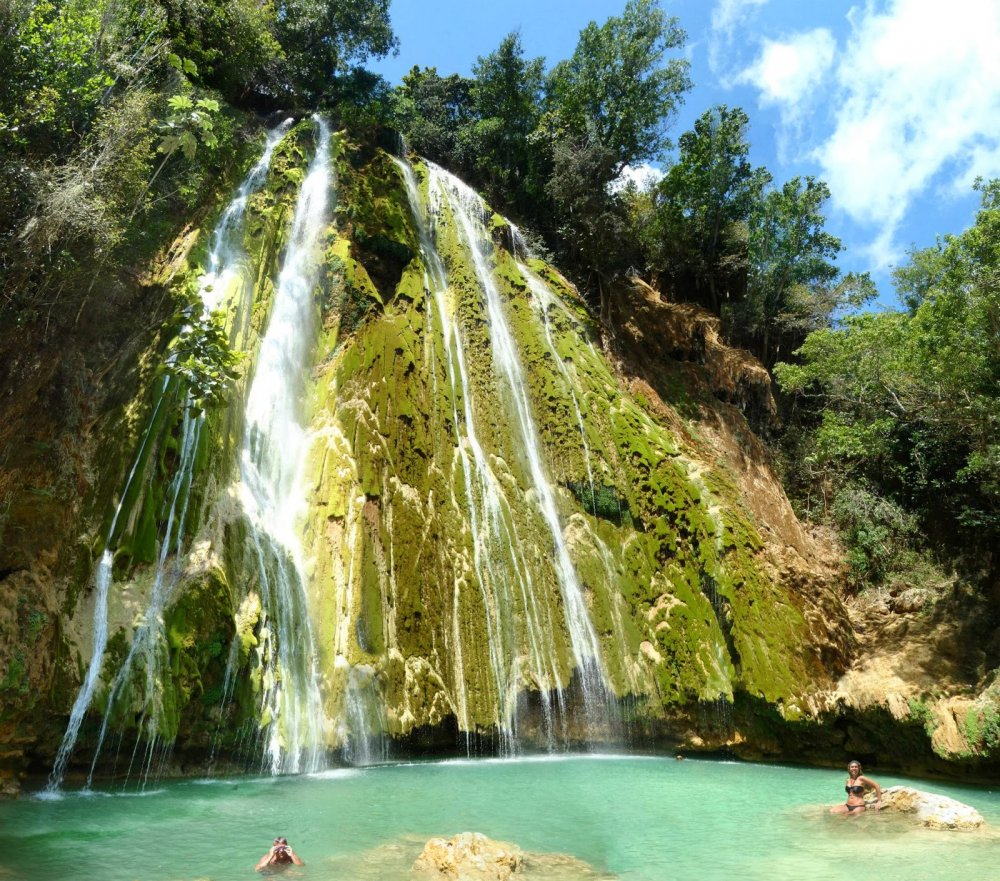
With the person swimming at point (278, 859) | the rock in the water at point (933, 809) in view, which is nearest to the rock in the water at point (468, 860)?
the person swimming at point (278, 859)

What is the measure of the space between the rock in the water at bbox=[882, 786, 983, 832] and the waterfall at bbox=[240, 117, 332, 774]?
7.94 metres

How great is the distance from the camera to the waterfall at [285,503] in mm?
10617

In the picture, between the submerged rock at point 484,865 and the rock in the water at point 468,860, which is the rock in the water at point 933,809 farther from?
the rock in the water at point 468,860

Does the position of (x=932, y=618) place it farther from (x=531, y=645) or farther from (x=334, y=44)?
(x=334, y=44)

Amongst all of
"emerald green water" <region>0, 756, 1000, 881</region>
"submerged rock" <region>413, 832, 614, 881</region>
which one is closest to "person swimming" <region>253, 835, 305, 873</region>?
"emerald green water" <region>0, 756, 1000, 881</region>

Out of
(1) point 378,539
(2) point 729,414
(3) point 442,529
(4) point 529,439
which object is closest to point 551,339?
(4) point 529,439

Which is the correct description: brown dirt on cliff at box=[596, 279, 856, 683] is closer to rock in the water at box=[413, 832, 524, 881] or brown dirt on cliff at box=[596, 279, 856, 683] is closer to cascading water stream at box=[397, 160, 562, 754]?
cascading water stream at box=[397, 160, 562, 754]

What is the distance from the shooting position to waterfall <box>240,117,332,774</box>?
10617 millimetres

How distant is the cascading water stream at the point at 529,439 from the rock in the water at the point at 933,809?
518 cm

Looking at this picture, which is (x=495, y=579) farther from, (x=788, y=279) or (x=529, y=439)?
(x=788, y=279)

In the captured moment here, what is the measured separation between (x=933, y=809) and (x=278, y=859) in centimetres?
750

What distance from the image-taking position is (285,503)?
1308 centimetres

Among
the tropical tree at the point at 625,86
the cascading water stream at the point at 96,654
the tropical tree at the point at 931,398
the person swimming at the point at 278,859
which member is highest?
the tropical tree at the point at 625,86

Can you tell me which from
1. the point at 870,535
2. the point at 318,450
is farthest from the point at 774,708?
the point at 318,450
